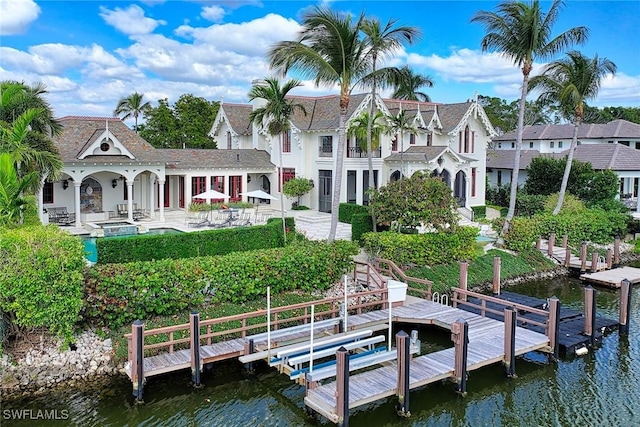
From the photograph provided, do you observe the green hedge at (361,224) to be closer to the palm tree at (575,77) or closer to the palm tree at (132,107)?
the palm tree at (575,77)

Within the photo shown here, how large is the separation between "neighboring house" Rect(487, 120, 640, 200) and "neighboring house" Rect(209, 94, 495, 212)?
743cm

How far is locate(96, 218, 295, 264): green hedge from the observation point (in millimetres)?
18828

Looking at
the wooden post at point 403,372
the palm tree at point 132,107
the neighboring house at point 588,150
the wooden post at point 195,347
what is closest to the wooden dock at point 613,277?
the neighboring house at point 588,150

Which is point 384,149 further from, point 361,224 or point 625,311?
point 625,311

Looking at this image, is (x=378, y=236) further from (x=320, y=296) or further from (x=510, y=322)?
(x=510, y=322)

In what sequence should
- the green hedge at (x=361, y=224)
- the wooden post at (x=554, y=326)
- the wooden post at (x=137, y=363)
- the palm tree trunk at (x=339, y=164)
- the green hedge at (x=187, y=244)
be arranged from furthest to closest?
the green hedge at (x=361, y=224)
the palm tree trunk at (x=339, y=164)
the green hedge at (x=187, y=244)
the wooden post at (x=554, y=326)
the wooden post at (x=137, y=363)

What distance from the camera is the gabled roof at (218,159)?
33.8m

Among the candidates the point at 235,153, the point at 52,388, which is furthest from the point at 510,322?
the point at 235,153

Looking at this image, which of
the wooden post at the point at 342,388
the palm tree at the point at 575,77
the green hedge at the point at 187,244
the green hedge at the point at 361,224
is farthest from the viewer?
the palm tree at the point at 575,77

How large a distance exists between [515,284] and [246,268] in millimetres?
12118

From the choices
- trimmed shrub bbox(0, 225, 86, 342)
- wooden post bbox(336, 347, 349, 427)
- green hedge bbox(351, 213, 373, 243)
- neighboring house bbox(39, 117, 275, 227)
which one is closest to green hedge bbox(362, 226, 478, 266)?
green hedge bbox(351, 213, 373, 243)

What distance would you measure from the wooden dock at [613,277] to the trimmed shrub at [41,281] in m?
19.3

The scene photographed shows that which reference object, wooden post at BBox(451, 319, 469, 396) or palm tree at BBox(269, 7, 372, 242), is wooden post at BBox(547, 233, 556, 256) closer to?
palm tree at BBox(269, 7, 372, 242)

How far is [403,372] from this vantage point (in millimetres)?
11523
